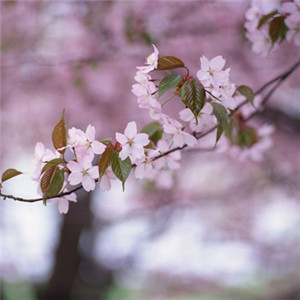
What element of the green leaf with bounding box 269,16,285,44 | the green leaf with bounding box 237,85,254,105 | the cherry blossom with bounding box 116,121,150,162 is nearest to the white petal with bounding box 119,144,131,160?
the cherry blossom with bounding box 116,121,150,162

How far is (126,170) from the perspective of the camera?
84 cm

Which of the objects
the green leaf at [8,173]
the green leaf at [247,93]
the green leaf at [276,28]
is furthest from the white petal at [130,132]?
the green leaf at [276,28]

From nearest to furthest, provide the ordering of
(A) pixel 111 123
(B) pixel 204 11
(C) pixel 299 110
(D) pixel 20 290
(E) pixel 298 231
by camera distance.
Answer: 1. (C) pixel 299 110
2. (B) pixel 204 11
3. (A) pixel 111 123
4. (E) pixel 298 231
5. (D) pixel 20 290

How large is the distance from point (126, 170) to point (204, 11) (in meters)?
2.43

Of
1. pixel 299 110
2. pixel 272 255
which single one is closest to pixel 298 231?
pixel 272 255

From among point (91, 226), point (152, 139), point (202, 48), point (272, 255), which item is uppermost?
point (152, 139)

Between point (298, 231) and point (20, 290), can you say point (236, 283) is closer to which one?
point (298, 231)

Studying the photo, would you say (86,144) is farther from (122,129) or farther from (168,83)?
(122,129)

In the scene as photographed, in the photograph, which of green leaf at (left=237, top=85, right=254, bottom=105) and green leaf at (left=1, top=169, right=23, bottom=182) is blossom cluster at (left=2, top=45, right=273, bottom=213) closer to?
green leaf at (left=1, top=169, right=23, bottom=182)

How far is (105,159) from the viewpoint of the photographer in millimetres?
847

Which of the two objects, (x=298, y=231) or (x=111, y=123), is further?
(x=298, y=231)

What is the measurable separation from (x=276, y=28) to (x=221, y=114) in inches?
17.9

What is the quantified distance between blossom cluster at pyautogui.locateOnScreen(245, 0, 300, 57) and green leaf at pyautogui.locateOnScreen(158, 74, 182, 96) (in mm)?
492

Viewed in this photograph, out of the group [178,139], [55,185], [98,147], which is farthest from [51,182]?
[178,139]
